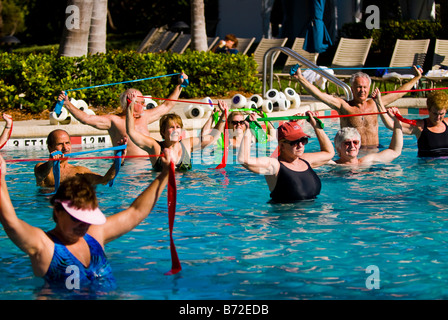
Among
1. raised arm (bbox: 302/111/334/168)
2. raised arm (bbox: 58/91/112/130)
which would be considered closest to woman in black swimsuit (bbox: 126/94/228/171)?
raised arm (bbox: 58/91/112/130)

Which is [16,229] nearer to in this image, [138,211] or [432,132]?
[138,211]

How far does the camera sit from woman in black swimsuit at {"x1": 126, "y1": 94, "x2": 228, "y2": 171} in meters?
8.66

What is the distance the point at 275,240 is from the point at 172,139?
2350 millimetres

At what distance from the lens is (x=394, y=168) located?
35.9 ft

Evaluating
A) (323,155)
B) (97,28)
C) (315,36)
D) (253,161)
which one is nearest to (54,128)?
(97,28)

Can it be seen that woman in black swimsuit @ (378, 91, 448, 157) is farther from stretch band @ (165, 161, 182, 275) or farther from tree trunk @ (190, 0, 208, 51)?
tree trunk @ (190, 0, 208, 51)

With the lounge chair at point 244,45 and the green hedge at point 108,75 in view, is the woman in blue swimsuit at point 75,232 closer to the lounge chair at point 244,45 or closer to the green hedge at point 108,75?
the green hedge at point 108,75

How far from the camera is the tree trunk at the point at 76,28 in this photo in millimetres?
16109

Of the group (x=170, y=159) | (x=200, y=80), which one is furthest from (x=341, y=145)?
(x=200, y=80)

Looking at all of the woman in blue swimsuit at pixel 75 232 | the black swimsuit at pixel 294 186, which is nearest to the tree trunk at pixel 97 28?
the black swimsuit at pixel 294 186

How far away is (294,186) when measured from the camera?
26.4 ft

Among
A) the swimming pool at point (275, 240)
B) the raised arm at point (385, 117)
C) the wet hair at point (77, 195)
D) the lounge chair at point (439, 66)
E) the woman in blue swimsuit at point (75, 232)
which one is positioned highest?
the lounge chair at point (439, 66)

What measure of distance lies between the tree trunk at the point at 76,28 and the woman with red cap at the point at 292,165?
30.3 ft

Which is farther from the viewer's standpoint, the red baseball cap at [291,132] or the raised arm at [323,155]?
the raised arm at [323,155]
